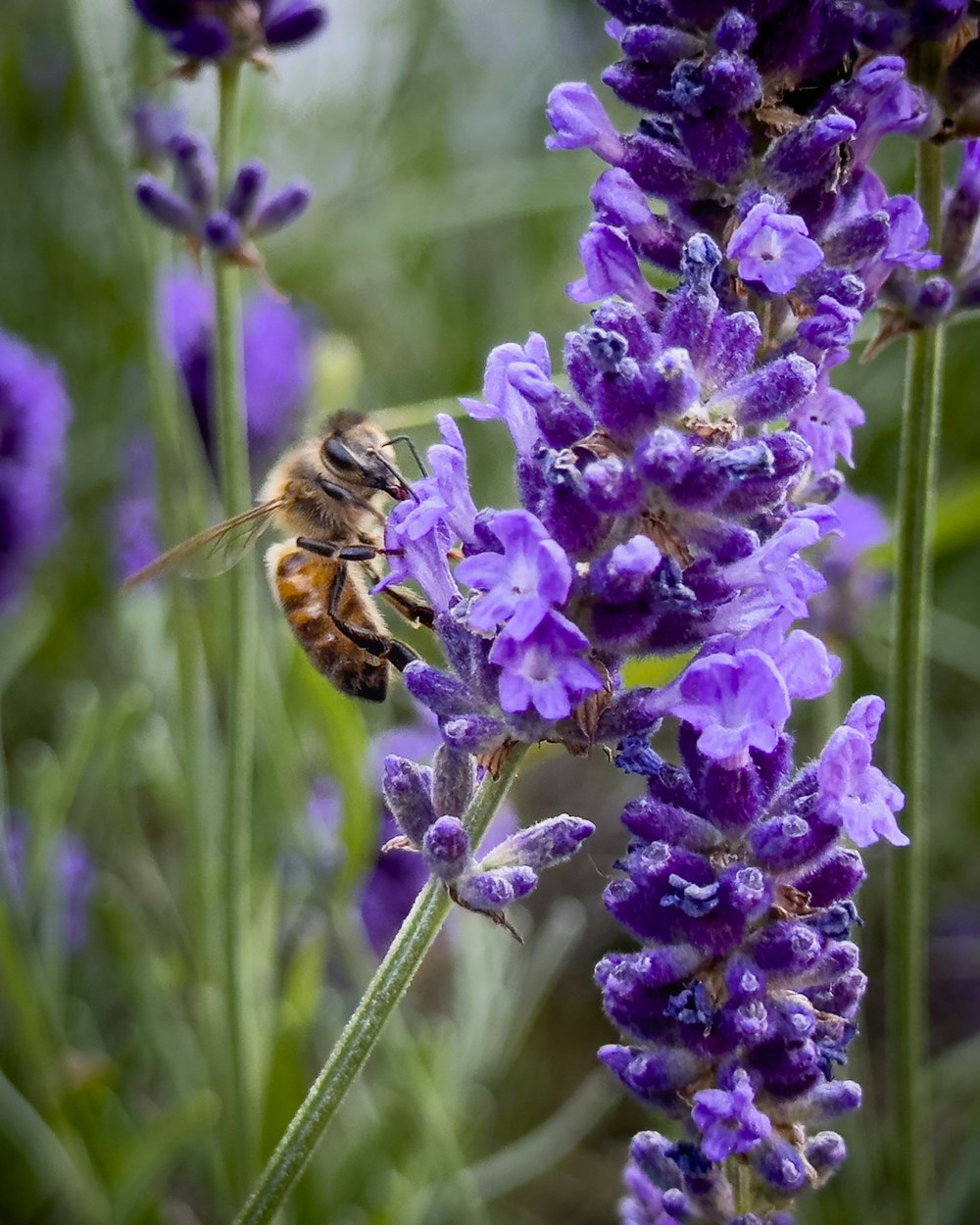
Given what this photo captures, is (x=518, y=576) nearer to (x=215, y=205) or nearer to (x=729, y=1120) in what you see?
(x=729, y=1120)

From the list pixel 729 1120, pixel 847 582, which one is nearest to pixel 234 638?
pixel 729 1120

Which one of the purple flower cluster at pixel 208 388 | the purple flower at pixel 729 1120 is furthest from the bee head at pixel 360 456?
the purple flower cluster at pixel 208 388

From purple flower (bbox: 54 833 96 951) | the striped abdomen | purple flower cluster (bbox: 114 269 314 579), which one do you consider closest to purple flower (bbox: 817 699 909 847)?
the striped abdomen

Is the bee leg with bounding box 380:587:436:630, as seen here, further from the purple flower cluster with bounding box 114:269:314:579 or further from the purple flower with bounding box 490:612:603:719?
the purple flower cluster with bounding box 114:269:314:579

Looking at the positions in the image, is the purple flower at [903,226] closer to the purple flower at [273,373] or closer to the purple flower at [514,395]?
the purple flower at [514,395]

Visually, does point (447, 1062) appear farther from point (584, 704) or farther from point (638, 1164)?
point (584, 704)

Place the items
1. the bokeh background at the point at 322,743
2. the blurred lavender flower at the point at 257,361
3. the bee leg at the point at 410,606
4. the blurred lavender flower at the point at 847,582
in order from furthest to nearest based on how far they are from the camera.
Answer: the blurred lavender flower at the point at 257,361 → the blurred lavender flower at the point at 847,582 → the bokeh background at the point at 322,743 → the bee leg at the point at 410,606
